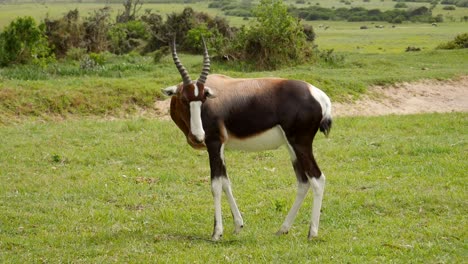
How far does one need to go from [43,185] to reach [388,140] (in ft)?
21.3

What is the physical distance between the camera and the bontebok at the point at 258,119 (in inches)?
322

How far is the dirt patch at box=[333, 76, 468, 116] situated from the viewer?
762 inches

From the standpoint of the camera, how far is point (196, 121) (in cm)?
799

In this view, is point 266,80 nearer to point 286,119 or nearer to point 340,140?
point 286,119

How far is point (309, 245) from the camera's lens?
315 inches

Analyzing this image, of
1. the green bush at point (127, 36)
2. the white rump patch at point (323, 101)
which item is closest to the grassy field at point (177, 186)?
the white rump patch at point (323, 101)

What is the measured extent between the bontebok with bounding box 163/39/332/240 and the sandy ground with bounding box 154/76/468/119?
31.9ft

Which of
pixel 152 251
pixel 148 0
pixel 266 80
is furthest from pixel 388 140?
pixel 148 0

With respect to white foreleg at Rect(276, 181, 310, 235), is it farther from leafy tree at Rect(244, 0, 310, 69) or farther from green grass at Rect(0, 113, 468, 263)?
leafy tree at Rect(244, 0, 310, 69)

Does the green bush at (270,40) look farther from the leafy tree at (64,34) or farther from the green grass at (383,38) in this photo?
the green grass at (383,38)

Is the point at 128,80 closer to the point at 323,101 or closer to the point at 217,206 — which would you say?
the point at 217,206

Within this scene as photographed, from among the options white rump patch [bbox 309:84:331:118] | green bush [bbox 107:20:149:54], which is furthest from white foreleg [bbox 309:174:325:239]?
green bush [bbox 107:20:149:54]

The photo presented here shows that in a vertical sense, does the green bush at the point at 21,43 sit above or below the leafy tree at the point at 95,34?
above

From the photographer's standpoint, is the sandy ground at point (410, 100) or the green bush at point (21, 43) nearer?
the sandy ground at point (410, 100)
